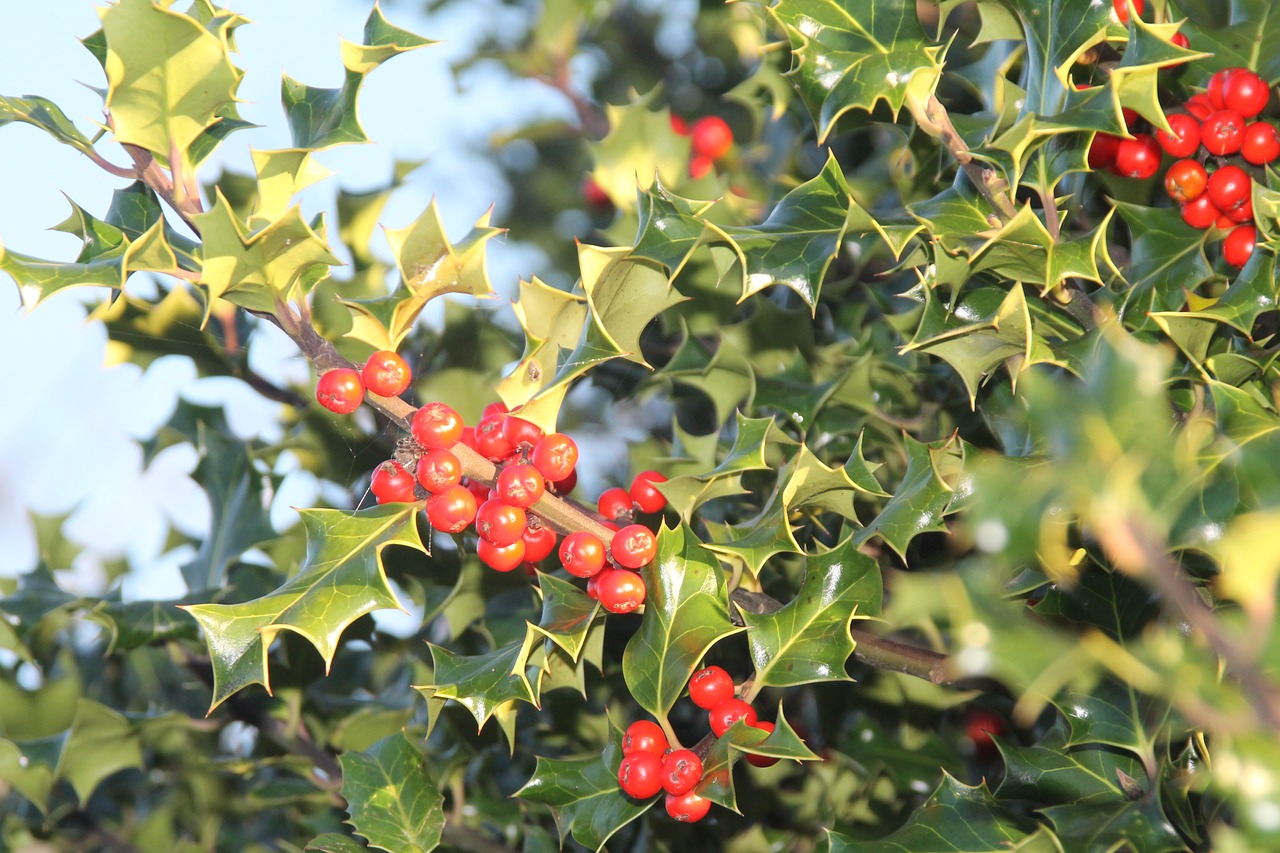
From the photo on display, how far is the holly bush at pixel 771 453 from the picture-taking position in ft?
3.76

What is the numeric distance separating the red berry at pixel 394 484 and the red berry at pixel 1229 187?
1.06m

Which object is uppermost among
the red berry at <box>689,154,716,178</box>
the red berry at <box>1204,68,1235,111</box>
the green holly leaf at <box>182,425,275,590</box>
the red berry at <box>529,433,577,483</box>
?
the red berry at <box>1204,68,1235,111</box>

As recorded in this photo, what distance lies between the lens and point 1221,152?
1.32m

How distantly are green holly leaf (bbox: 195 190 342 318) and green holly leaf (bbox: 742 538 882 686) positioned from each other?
2.11 ft

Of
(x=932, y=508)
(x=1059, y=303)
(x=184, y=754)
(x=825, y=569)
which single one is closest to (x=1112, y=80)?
(x=1059, y=303)

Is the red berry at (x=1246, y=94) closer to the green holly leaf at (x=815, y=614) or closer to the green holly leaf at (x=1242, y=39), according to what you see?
the green holly leaf at (x=1242, y=39)

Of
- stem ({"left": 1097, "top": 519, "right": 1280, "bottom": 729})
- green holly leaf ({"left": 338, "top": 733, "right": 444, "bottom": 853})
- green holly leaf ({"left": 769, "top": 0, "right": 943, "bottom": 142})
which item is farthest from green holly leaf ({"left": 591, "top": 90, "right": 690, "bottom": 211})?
stem ({"left": 1097, "top": 519, "right": 1280, "bottom": 729})

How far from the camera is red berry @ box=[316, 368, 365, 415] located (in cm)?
115

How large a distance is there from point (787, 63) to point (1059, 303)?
682 millimetres

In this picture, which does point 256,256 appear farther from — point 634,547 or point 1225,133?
point 1225,133

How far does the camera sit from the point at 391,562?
5.60 feet

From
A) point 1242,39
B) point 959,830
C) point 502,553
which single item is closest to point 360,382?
point 502,553

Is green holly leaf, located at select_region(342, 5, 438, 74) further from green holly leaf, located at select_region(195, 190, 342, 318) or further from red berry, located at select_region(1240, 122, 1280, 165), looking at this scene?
red berry, located at select_region(1240, 122, 1280, 165)

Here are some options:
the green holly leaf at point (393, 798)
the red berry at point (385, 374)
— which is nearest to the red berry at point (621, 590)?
the red berry at point (385, 374)
